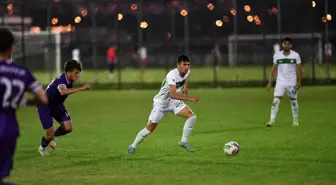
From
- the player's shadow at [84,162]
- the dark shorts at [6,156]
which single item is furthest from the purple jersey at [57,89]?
the dark shorts at [6,156]

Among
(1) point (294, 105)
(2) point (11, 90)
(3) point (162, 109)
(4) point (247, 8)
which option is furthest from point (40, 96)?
(4) point (247, 8)

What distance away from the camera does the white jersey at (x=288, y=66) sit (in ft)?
57.1

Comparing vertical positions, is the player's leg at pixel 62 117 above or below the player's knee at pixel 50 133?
above

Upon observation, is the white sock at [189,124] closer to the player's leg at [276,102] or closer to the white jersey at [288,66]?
the player's leg at [276,102]

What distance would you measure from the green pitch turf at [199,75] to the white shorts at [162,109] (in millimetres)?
23512

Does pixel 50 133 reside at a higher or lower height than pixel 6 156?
lower

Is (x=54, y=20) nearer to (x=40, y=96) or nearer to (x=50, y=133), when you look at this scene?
(x=50, y=133)

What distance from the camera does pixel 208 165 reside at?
1138 centimetres

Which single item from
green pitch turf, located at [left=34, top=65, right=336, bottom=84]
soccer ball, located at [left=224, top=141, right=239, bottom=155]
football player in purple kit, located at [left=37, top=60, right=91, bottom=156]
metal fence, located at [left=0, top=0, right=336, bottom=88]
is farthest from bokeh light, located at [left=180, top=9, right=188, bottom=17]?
soccer ball, located at [left=224, top=141, right=239, bottom=155]

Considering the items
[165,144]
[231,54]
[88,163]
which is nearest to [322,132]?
[165,144]

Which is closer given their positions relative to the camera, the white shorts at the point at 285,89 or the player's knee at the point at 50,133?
the player's knee at the point at 50,133

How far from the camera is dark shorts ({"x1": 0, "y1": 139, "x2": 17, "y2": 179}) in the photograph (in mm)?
6930

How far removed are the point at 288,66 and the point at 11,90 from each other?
11.5 meters

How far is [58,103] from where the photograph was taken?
1316 centimetres
